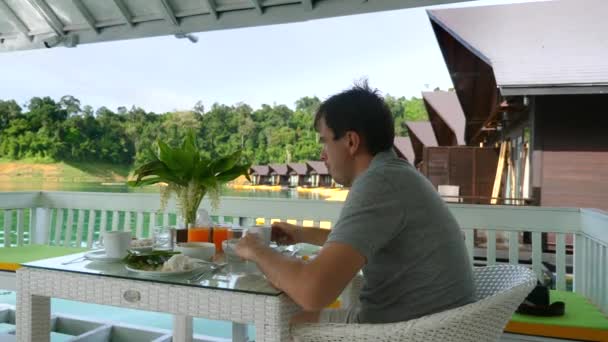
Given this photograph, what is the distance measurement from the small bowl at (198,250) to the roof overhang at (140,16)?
2.05 m

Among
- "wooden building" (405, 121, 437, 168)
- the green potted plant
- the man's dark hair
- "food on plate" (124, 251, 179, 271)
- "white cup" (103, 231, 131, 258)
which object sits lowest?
"food on plate" (124, 251, 179, 271)

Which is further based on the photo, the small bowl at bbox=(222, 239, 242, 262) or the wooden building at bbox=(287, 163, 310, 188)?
the wooden building at bbox=(287, 163, 310, 188)

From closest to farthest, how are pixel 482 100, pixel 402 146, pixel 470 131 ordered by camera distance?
pixel 482 100
pixel 470 131
pixel 402 146

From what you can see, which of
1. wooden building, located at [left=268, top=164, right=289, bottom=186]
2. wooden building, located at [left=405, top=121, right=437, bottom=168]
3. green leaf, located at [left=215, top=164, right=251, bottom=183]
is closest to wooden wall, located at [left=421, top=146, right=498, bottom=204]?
wooden building, located at [left=268, top=164, right=289, bottom=186]

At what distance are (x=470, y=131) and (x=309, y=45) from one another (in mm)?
26476

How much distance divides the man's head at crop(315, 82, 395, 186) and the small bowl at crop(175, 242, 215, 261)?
574 millimetres

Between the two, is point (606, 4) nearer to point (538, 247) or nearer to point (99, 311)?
point (538, 247)

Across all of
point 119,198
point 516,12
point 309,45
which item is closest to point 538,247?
point 119,198

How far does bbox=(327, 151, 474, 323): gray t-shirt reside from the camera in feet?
3.68

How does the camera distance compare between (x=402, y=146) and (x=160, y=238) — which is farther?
(x=402, y=146)

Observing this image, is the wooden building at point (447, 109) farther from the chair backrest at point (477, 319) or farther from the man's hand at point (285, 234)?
the chair backrest at point (477, 319)

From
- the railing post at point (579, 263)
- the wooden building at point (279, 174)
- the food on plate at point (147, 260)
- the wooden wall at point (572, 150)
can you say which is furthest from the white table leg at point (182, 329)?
the wooden building at point (279, 174)

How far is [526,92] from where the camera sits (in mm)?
5004

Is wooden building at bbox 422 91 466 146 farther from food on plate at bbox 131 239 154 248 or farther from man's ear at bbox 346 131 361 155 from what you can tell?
man's ear at bbox 346 131 361 155
